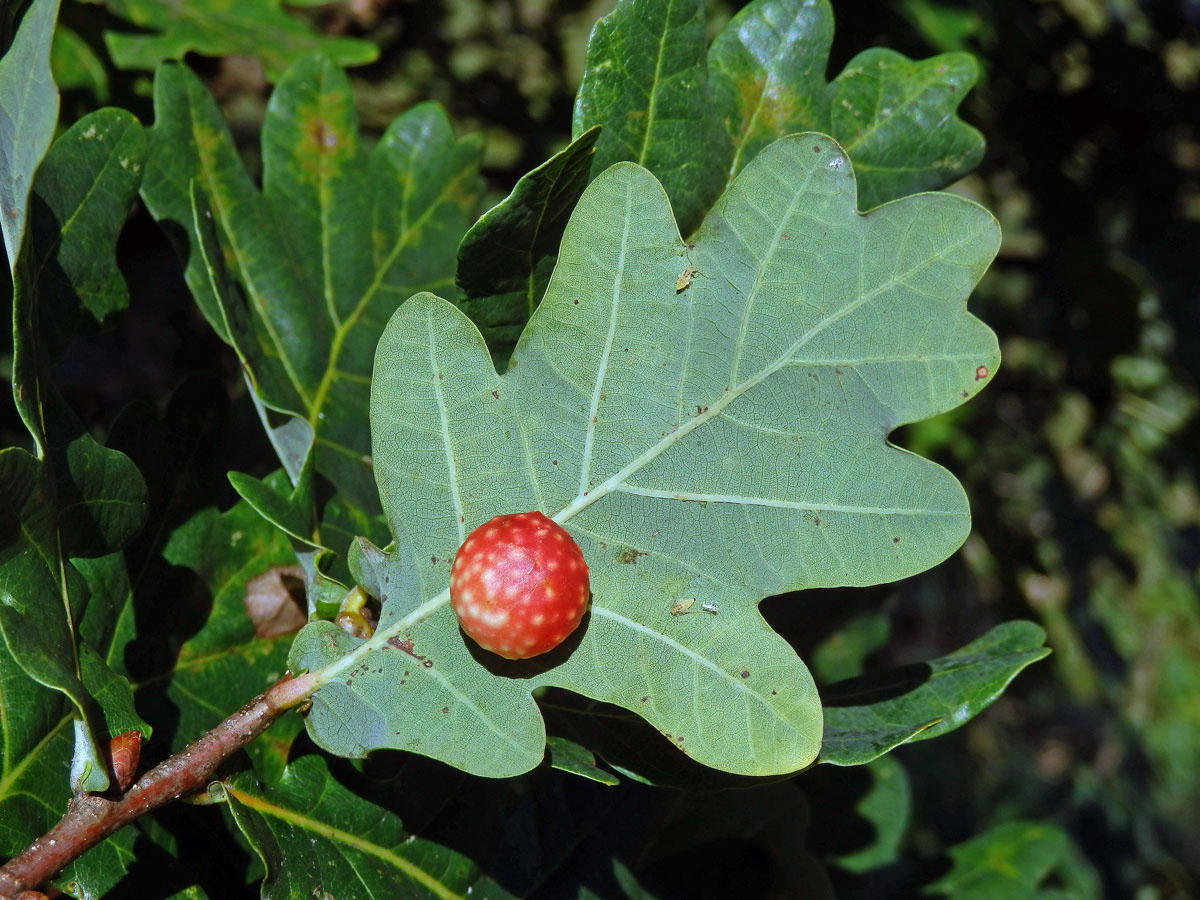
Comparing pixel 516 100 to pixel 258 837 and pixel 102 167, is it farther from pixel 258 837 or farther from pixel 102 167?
pixel 258 837

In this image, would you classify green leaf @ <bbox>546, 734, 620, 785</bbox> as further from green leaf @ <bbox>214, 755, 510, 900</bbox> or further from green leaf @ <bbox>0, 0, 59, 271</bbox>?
green leaf @ <bbox>0, 0, 59, 271</bbox>

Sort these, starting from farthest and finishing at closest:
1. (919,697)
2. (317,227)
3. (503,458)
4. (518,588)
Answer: (317,227) → (919,697) → (503,458) → (518,588)

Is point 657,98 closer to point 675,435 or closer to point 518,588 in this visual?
point 675,435

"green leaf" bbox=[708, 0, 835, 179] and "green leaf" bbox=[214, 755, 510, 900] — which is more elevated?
"green leaf" bbox=[708, 0, 835, 179]

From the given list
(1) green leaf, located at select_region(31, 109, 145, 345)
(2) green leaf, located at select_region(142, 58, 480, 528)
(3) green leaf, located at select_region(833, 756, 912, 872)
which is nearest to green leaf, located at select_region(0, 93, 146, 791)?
(1) green leaf, located at select_region(31, 109, 145, 345)

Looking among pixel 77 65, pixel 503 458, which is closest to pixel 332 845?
pixel 503 458

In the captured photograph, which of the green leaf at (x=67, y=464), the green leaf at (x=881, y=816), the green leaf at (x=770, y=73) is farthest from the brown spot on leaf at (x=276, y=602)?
the green leaf at (x=881, y=816)
